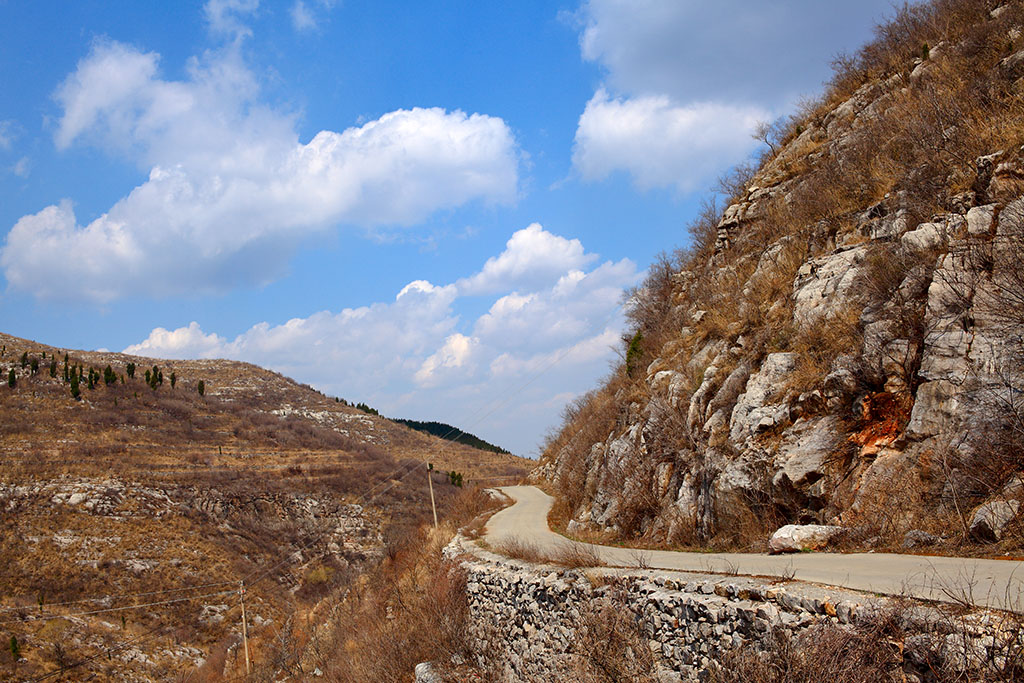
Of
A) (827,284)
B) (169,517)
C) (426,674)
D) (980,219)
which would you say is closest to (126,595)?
(169,517)

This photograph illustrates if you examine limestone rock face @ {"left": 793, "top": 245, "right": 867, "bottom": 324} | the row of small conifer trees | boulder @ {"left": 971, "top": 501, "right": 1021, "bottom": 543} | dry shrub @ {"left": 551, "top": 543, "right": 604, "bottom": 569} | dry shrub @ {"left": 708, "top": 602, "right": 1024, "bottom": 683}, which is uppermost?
the row of small conifer trees

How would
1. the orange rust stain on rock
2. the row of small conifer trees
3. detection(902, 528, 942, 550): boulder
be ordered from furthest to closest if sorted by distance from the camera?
the row of small conifer trees < the orange rust stain on rock < detection(902, 528, 942, 550): boulder

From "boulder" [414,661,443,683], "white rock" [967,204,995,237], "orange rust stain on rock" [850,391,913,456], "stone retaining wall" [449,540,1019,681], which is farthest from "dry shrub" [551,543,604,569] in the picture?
"white rock" [967,204,995,237]

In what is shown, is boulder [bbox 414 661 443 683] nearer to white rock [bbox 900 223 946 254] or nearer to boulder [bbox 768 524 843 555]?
boulder [bbox 768 524 843 555]

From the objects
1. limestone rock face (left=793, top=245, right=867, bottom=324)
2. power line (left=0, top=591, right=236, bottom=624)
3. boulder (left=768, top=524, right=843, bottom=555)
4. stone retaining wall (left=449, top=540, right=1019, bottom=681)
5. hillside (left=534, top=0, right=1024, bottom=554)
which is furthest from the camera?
power line (left=0, top=591, right=236, bottom=624)

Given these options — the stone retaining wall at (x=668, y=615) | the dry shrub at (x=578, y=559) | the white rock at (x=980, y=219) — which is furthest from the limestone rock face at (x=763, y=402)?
the stone retaining wall at (x=668, y=615)

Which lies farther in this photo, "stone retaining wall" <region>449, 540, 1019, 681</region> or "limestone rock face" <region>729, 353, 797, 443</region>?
"limestone rock face" <region>729, 353, 797, 443</region>

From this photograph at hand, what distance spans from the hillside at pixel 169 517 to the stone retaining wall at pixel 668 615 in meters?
22.4

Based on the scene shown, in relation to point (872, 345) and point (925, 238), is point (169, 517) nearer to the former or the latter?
point (872, 345)

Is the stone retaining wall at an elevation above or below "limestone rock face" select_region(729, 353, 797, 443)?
below

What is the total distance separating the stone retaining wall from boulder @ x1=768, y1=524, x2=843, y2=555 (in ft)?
7.37

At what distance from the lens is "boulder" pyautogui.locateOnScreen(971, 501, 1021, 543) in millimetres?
7344

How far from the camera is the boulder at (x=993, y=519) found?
7.34 metres

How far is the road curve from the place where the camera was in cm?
548
